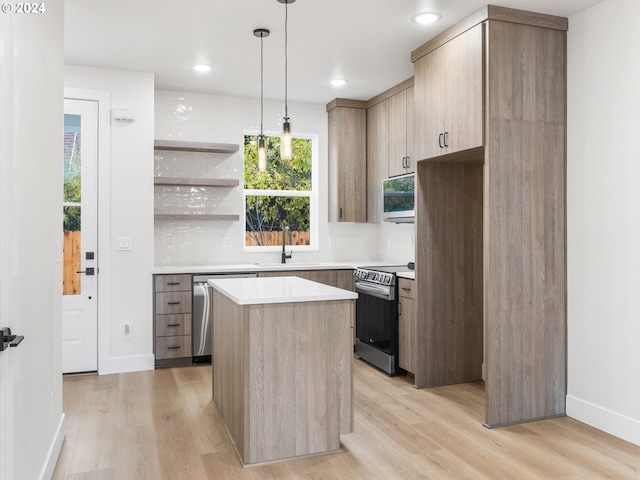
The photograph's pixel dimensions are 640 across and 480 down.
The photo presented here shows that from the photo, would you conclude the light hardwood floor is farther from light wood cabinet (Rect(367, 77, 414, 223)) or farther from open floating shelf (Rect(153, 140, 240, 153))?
open floating shelf (Rect(153, 140, 240, 153))

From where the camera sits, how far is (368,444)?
9.71 feet

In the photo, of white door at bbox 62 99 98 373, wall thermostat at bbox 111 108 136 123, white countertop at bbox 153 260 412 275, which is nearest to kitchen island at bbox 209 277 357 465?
white countertop at bbox 153 260 412 275

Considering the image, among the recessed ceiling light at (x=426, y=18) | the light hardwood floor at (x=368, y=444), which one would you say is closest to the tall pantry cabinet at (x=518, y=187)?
the recessed ceiling light at (x=426, y=18)

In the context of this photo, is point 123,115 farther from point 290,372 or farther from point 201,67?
point 290,372

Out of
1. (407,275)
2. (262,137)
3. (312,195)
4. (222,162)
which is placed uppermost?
(222,162)

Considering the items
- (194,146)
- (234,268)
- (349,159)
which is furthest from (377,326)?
(194,146)

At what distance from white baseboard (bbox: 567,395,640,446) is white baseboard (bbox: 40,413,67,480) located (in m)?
3.12

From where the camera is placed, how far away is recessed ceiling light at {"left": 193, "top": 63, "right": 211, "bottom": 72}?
4.41m

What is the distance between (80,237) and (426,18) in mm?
3301

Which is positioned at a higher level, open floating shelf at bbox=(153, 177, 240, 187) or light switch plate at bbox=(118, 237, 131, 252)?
open floating shelf at bbox=(153, 177, 240, 187)

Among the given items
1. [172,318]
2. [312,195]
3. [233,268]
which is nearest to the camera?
[172,318]

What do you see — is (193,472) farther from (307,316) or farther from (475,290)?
(475,290)

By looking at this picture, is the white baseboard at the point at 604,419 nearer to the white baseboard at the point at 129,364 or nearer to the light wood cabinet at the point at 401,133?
the light wood cabinet at the point at 401,133

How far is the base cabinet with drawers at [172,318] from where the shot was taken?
4637 mm
